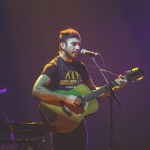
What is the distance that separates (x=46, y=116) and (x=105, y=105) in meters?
2.68

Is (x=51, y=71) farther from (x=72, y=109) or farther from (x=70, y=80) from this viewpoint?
(x=72, y=109)

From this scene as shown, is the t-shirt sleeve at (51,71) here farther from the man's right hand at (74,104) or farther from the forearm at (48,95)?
the man's right hand at (74,104)

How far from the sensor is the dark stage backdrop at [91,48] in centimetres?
632

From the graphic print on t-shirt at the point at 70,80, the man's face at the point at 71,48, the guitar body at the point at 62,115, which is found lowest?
the guitar body at the point at 62,115

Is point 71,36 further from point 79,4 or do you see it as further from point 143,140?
point 143,140

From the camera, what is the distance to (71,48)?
4172mm

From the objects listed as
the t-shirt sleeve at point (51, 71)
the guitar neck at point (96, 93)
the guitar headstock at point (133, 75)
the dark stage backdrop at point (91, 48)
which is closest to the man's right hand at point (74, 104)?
the guitar neck at point (96, 93)

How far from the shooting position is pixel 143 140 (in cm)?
630

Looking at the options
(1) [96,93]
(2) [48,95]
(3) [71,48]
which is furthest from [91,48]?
(2) [48,95]

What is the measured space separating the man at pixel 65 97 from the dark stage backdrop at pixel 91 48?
2.22m

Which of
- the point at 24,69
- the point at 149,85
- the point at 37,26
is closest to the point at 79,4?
the point at 37,26

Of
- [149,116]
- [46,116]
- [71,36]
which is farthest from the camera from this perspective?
[149,116]

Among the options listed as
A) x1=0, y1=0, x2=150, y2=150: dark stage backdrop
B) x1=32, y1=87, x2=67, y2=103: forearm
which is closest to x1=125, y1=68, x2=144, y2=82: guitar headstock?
x1=32, y1=87, x2=67, y2=103: forearm

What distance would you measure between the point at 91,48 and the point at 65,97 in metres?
2.61
